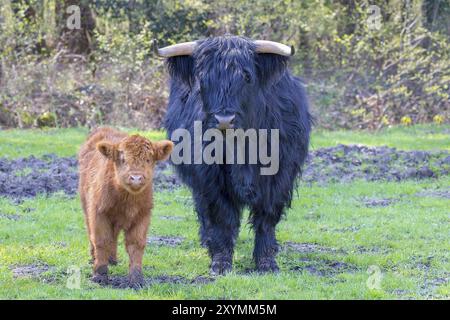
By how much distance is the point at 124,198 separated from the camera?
555 centimetres

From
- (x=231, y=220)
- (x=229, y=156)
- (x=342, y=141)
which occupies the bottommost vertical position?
(x=342, y=141)

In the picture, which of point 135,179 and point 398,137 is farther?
point 398,137

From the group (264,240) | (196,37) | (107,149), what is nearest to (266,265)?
(264,240)

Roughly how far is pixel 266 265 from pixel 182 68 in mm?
1620

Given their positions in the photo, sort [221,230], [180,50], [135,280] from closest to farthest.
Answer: [135,280]
[221,230]
[180,50]

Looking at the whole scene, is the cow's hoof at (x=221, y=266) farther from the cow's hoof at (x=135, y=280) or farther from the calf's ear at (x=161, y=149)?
the calf's ear at (x=161, y=149)

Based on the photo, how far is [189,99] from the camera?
21.9 feet

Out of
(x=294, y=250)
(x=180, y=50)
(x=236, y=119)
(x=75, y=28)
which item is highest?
(x=180, y=50)

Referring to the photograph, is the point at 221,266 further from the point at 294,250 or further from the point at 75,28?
the point at 75,28

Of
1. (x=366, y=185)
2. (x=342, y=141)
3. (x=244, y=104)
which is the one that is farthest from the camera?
(x=342, y=141)

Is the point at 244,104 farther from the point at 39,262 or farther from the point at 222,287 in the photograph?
the point at 39,262

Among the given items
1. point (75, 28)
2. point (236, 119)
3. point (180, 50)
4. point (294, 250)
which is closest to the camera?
point (236, 119)

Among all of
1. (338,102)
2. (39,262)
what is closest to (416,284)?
(39,262)

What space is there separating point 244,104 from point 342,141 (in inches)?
303
